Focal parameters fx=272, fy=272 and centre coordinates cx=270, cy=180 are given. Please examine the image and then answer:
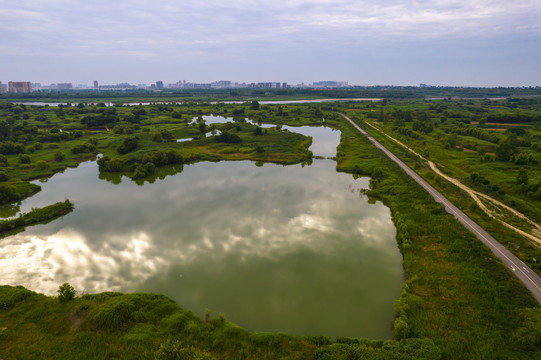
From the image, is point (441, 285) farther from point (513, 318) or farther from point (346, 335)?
point (346, 335)

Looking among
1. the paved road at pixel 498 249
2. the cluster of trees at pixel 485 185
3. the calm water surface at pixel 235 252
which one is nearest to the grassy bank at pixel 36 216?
the calm water surface at pixel 235 252

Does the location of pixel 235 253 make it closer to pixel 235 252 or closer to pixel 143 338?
pixel 235 252

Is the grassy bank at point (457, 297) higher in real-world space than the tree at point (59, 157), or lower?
lower

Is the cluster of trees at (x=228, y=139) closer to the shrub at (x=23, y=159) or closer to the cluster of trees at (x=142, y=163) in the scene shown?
the cluster of trees at (x=142, y=163)

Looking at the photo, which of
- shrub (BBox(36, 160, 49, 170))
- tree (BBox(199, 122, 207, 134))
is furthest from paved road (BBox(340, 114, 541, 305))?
shrub (BBox(36, 160, 49, 170))

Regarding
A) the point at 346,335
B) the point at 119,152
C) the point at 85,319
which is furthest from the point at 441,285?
the point at 119,152
